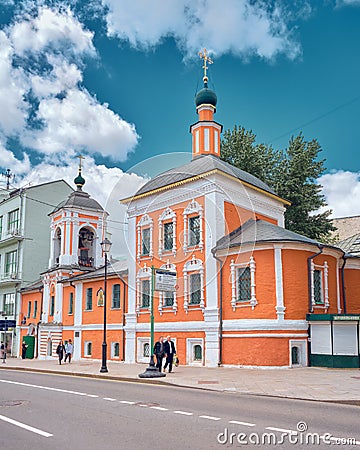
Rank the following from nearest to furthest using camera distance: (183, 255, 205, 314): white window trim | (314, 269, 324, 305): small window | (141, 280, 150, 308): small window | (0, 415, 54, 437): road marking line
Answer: (0, 415, 54, 437): road marking line, (314, 269, 324, 305): small window, (183, 255, 205, 314): white window trim, (141, 280, 150, 308): small window

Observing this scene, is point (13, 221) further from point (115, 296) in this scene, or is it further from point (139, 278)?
point (139, 278)

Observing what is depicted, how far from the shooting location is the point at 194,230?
28.3 meters

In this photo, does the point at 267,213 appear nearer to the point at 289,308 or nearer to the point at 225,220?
the point at 225,220

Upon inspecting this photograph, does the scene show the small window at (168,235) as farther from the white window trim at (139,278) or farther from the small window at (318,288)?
the small window at (318,288)

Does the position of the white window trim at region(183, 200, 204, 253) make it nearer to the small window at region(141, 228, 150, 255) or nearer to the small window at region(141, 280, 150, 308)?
the small window at region(141, 228, 150, 255)

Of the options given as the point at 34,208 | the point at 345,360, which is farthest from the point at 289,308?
the point at 34,208

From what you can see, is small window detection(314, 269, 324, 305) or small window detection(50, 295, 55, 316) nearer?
small window detection(314, 269, 324, 305)

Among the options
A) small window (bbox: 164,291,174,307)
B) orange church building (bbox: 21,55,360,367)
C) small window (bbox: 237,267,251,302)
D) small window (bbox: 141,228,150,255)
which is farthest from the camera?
small window (bbox: 141,228,150,255)

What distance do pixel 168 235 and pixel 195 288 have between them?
3705 mm

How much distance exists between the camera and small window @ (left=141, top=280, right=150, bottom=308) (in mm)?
30188

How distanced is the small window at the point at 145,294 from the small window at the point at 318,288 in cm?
999

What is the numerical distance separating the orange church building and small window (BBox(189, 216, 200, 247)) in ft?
0.24

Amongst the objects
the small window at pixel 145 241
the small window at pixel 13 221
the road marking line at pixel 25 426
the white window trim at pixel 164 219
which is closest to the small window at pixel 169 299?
the white window trim at pixel 164 219

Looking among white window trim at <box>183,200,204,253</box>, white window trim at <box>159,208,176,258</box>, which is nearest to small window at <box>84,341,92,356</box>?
white window trim at <box>159,208,176,258</box>
